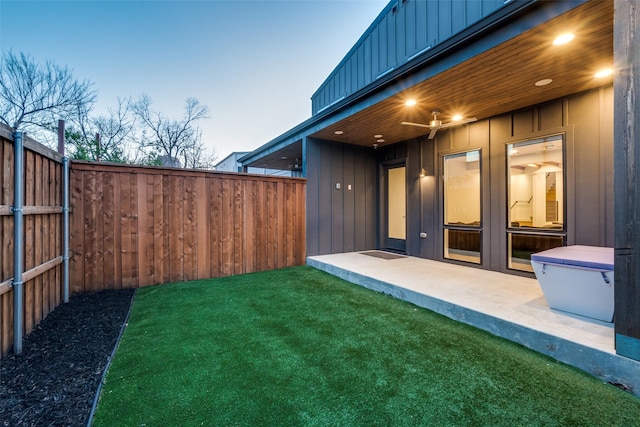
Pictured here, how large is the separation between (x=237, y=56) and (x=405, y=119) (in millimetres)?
6260

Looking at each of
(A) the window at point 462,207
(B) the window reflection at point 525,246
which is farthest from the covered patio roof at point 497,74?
(B) the window reflection at point 525,246

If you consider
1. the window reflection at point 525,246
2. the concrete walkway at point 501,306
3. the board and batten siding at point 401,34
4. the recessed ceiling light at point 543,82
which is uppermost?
the board and batten siding at point 401,34

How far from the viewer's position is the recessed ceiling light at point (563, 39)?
241 cm

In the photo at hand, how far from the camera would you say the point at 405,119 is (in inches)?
184

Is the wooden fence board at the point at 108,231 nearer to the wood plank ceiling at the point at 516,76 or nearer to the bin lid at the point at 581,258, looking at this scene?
the wood plank ceiling at the point at 516,76

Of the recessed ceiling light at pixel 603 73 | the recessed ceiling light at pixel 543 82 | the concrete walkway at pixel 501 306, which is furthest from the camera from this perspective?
the recessed ceiling light at pixel 543 82

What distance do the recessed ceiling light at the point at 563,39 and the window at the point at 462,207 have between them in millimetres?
2276

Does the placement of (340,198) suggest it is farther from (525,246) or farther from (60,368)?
(60,368)

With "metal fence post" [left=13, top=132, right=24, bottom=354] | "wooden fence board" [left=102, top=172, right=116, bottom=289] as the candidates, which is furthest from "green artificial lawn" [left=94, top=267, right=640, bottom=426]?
"wooden fence board" [left=102, top=172, right=116, bottom=289]

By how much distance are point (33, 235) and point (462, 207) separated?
19.0ft

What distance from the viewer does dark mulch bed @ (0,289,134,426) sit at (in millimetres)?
1525

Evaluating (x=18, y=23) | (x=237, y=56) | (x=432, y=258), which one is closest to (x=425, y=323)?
(x=432, y=258)

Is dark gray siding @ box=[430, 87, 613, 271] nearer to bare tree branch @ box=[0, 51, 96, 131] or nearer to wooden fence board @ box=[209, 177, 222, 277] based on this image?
wooden fence board @ box=[209, 177, 222, 277]

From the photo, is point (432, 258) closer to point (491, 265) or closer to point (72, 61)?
point (491, 265)
